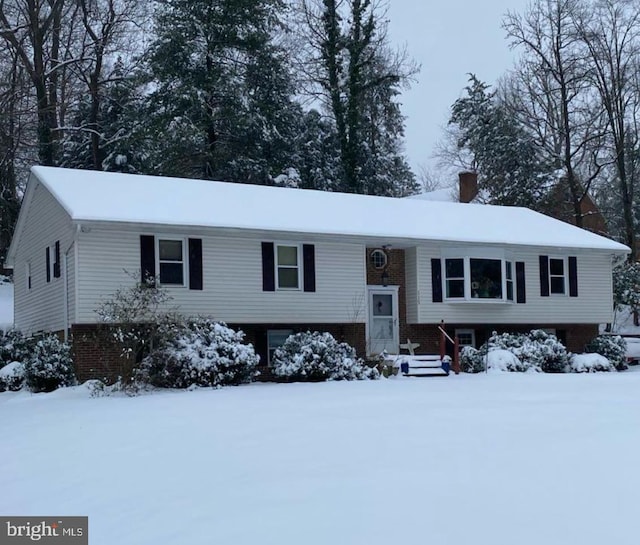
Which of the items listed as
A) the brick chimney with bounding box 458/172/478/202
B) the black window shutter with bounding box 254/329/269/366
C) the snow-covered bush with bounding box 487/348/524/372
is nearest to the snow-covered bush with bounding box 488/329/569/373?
the snow-covered bush with bounding box 487/348/524/372

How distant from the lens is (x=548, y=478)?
7.93m

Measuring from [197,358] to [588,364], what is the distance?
11567 millimetres

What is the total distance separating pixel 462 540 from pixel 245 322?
51.8ft

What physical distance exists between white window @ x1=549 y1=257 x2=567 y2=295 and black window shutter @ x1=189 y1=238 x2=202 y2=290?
37.5 ft

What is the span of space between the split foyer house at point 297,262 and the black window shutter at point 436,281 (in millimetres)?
33

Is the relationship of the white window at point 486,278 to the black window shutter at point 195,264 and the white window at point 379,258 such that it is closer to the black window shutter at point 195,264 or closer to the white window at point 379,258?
the white window at point 379,258

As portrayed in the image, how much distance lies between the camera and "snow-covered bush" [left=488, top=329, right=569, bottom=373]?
2286 cm

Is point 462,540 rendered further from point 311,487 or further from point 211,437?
point 211,437

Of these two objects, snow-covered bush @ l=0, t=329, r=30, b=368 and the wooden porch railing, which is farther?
the wooden porch railing

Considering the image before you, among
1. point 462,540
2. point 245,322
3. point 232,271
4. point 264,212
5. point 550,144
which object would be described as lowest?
point 462,540

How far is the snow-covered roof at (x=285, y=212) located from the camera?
21.0 meters

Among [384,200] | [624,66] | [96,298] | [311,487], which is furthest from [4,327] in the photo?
[624,66]

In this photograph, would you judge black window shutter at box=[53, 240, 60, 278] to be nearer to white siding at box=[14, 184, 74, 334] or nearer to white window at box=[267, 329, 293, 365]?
white siding at box=[14, 184, 74, 334]

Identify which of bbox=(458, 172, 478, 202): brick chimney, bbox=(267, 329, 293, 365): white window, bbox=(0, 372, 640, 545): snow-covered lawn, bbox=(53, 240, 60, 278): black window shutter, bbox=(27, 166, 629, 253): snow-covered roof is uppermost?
bbox=(458, 172, 478, 202): brick chimney
